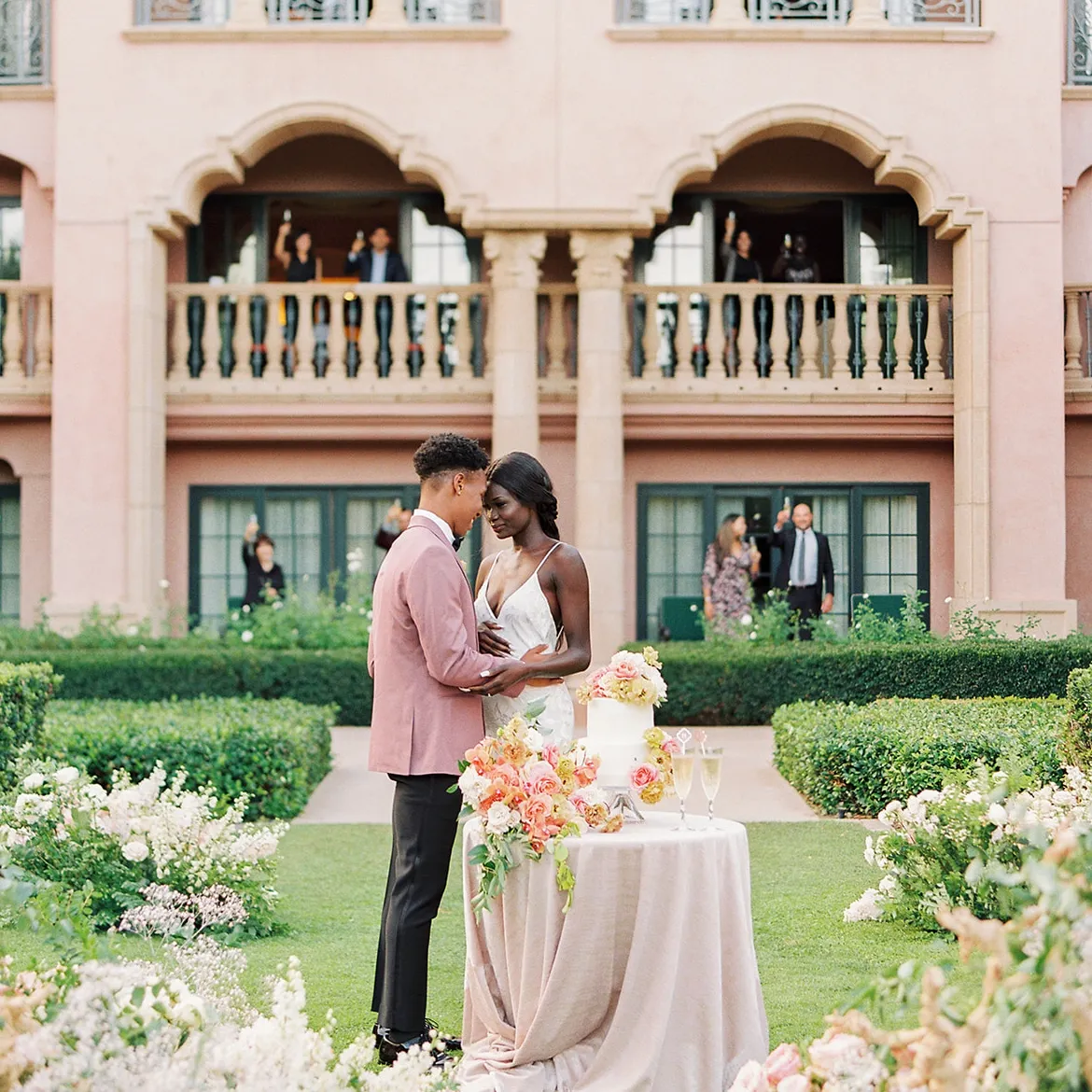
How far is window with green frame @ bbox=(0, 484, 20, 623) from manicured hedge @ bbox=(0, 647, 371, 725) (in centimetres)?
531

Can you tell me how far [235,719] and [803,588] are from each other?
321 inches

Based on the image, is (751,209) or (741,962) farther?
(751,209)

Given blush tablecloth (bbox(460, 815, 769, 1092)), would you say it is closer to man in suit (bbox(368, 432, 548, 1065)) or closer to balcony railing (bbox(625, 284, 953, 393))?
man in suit (bbox(368, 432, 548, 1065))

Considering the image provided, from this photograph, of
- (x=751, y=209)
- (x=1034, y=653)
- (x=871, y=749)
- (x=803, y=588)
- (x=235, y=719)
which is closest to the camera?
(x=871, y=749)

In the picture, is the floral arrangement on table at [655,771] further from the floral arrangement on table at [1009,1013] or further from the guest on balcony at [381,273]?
the guest on balcony at [381,273]

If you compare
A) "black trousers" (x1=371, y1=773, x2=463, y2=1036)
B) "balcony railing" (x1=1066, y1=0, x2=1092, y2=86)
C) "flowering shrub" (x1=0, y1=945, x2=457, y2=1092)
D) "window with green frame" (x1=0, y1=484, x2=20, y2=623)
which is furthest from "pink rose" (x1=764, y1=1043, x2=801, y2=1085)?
"balcony railing" (x1=1066, y1=0, x2=1092, y2=86)

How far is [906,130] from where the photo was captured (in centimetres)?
1792

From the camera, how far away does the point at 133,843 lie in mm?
7328

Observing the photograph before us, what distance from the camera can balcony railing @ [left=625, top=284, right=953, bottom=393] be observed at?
60.8 ft

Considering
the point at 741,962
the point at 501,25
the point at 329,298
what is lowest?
the point at 741,962

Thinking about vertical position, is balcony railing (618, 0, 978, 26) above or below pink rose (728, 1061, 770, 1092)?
above

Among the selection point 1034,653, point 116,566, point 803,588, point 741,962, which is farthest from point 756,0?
point 741,962

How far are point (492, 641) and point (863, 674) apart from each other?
9.71 m

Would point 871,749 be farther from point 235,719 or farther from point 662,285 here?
point 662,285
